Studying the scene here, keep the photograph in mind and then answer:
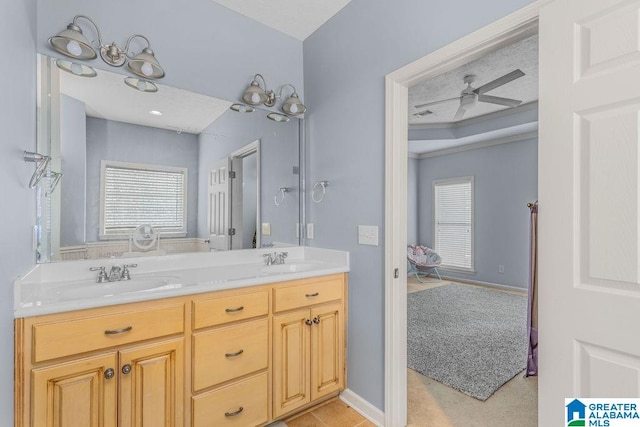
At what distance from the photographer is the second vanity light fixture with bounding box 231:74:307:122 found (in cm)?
223

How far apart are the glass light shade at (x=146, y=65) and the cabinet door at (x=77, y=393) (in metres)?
1.51

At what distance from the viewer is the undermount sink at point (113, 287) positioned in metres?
1.46

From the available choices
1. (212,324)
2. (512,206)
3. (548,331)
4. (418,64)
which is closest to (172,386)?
(212,324)

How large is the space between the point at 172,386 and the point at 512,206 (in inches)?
214

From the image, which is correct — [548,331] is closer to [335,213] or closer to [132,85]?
[335,213]

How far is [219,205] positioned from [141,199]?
19.0 inches

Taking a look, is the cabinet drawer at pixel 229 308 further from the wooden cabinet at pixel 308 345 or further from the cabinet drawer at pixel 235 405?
the cabinet drawer at pixel 235 405

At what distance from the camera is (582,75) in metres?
1.10

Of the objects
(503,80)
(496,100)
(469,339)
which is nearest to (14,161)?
(503,80)

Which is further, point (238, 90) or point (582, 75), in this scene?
point (238, 90)

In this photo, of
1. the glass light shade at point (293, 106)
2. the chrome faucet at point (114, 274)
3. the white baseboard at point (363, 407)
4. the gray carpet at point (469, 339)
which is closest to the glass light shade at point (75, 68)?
the chrome faucet at point (114, 274)

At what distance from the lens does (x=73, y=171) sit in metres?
1.69

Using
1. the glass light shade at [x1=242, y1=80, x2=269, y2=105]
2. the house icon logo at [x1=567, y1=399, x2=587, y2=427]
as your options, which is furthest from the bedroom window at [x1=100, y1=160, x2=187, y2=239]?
the house icon logo at [x1=567, y1=399, x2=587, y2=427]

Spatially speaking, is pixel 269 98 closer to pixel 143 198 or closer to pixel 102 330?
pixel 143 198
